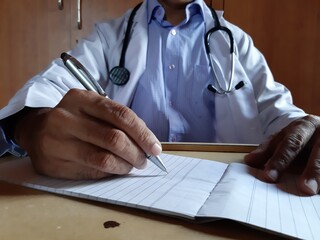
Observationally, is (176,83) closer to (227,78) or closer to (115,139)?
(227,78)

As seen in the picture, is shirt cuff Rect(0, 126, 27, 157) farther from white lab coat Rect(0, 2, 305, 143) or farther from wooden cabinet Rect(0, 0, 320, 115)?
wooden cabinet Rect(0, 0, 320, 115)

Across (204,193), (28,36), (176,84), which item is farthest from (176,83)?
(28,36)

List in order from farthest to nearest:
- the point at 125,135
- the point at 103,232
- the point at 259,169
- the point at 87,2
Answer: the point at 87,2, the point at 259,169, the point at 125,135, the point at 103,232

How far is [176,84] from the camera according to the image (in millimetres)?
939

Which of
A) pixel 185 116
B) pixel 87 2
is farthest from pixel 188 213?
pixel 87 2

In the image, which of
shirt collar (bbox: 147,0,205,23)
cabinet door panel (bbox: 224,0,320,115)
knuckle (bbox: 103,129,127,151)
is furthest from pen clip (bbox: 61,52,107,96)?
cabinet door panel (bbox: 224,0,320,115)

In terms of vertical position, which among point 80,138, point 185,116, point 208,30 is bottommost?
point 185,116

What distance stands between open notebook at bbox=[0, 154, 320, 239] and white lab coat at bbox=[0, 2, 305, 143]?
0.36 m

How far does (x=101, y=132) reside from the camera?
0.40 metres

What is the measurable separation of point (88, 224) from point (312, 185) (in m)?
0.27

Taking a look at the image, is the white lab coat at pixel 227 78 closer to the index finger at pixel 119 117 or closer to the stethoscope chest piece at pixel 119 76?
the stethoscope chest piece at pixel 119 76

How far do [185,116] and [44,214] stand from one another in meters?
0.62

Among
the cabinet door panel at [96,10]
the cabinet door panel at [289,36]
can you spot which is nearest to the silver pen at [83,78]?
the cabinet door panel at [289,36]

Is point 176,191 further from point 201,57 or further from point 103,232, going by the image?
point 201,57
